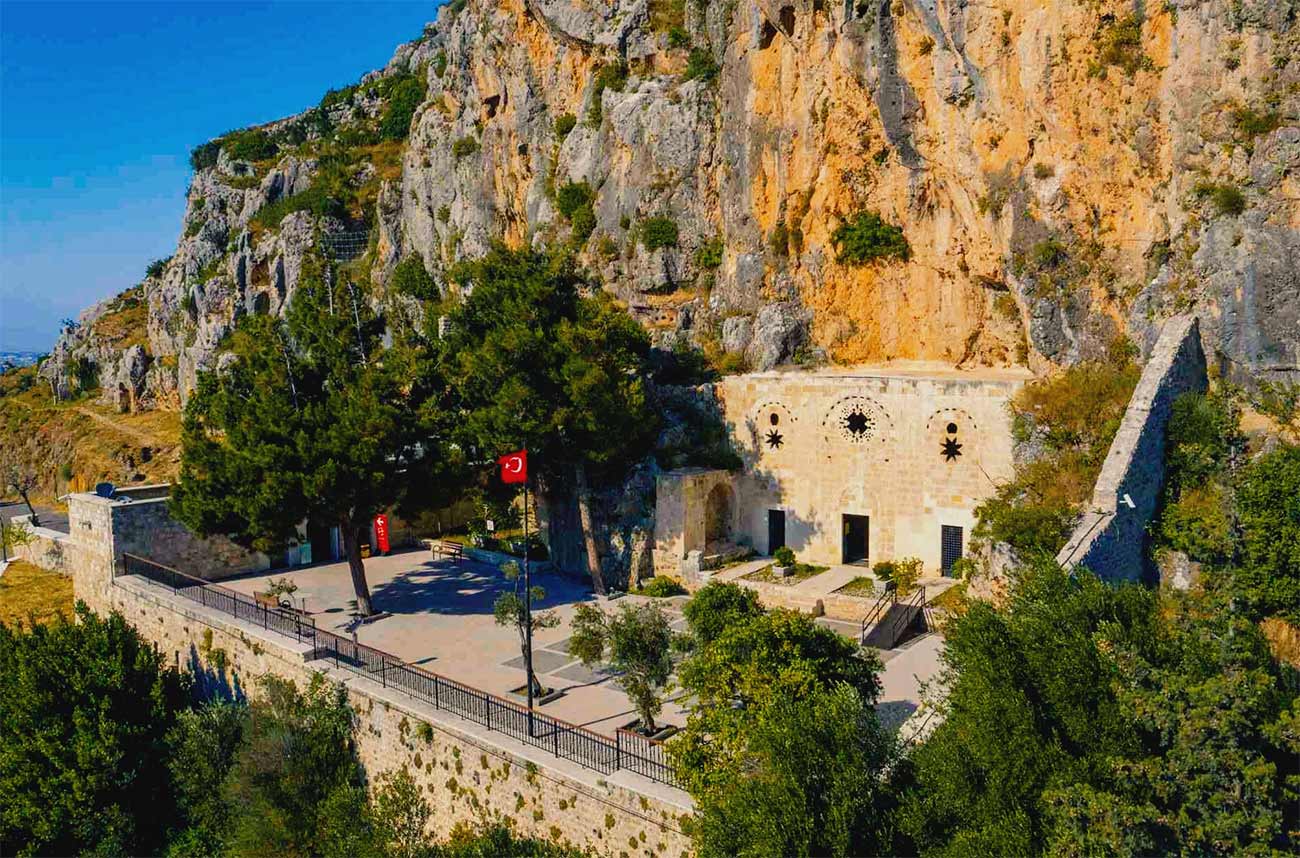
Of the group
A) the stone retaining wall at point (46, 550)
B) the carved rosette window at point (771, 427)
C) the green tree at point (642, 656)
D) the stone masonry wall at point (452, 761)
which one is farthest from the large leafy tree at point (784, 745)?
the stone retaining wall at point (46, 550)

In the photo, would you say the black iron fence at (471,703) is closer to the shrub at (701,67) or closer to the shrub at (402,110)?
the shrub at (701,67)

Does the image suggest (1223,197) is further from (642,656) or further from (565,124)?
(565,124)

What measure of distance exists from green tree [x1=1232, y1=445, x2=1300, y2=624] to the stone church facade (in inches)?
199

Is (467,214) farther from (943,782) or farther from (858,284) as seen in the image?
(943,782)

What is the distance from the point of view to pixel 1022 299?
2156 cm

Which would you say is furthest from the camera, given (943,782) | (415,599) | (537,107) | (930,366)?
(537,107)

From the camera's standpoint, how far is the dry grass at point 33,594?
96.3ft

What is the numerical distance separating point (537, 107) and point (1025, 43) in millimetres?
20485

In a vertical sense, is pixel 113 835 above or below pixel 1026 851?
below

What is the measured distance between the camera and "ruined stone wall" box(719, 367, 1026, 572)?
21312 millimetres

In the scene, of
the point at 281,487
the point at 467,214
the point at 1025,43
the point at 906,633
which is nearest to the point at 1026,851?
the point at 906,633

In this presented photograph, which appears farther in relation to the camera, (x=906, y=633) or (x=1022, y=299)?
(x=1022, y=299)

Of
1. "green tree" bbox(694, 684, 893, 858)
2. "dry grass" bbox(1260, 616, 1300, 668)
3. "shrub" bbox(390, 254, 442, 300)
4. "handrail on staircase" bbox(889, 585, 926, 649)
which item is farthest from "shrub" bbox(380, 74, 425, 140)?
"green tree" bbox(694, 684, 893, 858)

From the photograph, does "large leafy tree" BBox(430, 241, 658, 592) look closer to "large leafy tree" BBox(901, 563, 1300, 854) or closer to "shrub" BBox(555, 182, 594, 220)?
"shrub" BBox(555, 182, 594, 220)
